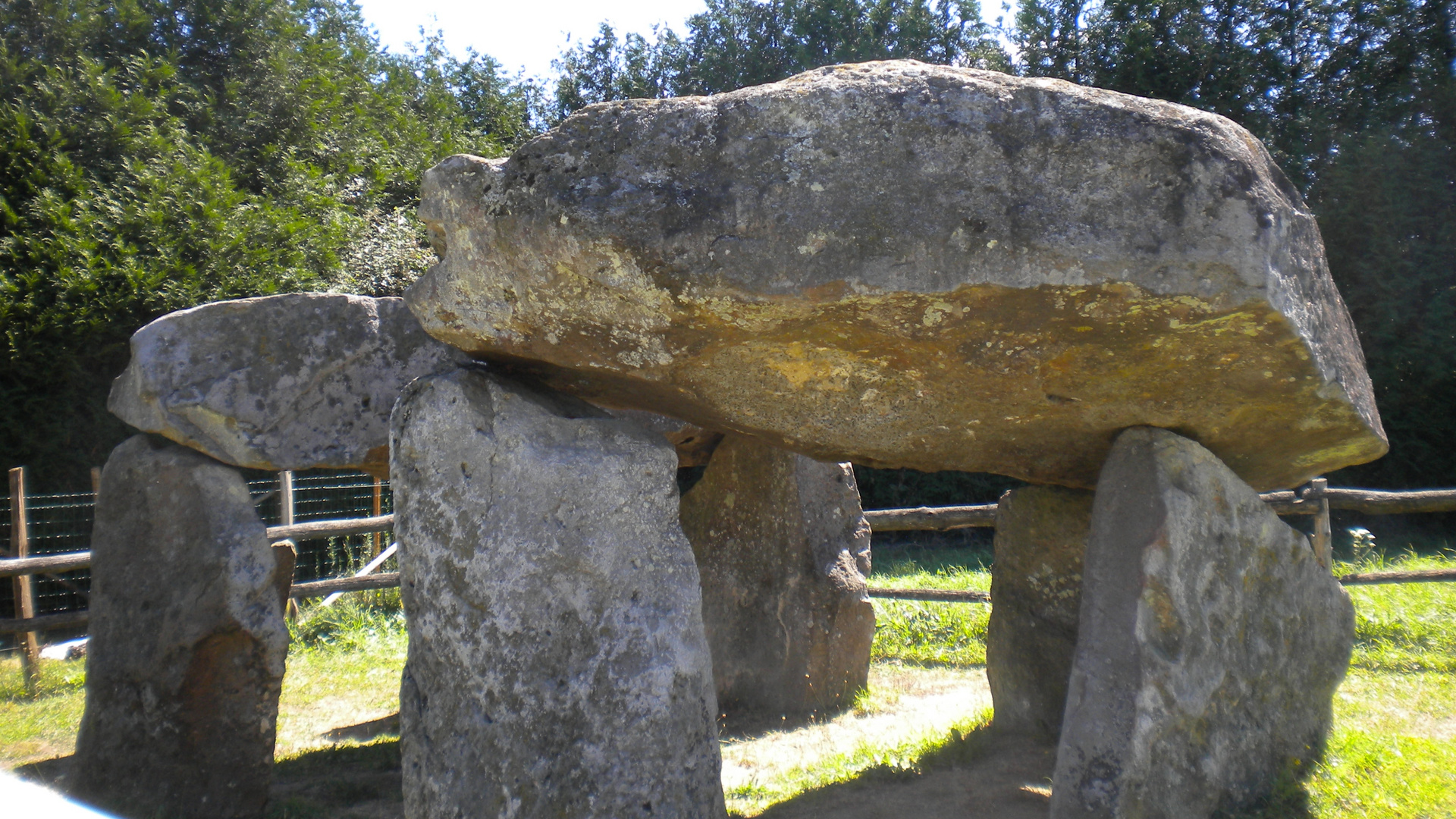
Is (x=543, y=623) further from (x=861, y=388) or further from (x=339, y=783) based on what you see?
(x=339, y=783)

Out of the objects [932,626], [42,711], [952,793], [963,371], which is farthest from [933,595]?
[42,711]

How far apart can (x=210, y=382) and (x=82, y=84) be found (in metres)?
6.64

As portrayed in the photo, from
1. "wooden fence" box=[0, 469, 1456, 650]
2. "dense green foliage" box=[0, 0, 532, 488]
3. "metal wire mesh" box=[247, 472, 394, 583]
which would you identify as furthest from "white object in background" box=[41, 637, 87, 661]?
"metal wire mesh" box=[247, 472, 394, 583]

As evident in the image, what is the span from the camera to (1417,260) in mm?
9195

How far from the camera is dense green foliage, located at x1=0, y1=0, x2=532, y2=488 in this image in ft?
24.2

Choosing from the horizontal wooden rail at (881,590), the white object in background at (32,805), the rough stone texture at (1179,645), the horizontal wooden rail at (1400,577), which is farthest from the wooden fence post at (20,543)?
the horizontal wooden rail at (1400,577)

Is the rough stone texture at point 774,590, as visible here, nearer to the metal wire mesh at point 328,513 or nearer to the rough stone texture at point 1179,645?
the rough stone texture at point 1179,645

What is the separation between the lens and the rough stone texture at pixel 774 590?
524 centimetres

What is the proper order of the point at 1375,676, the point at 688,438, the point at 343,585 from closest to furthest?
1. the point at 1375,676
2. the point at 688,438
3. the point at 343,585

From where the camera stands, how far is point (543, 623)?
270 cm

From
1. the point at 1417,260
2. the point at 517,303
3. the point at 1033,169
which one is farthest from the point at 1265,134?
the point at 517,303

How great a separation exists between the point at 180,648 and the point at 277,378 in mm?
1037

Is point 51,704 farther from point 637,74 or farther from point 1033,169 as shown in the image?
point 637,74

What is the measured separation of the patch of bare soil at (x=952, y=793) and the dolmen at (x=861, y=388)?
0.88 meters
